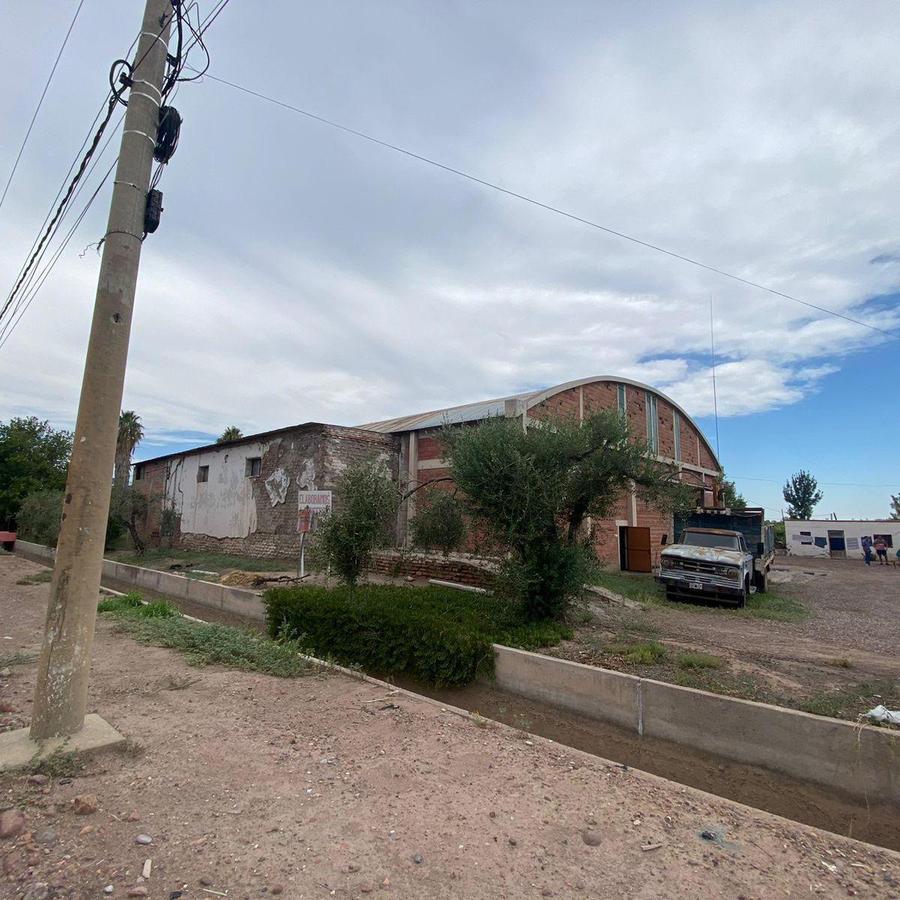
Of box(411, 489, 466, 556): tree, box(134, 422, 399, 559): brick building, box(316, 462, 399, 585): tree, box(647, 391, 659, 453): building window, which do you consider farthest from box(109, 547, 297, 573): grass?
box(647, 391, 659, 453): building window

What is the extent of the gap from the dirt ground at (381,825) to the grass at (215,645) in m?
1.58

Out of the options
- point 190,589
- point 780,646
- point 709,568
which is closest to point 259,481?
point 190,589

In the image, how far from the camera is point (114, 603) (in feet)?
33.0

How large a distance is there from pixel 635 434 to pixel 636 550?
8.29 m

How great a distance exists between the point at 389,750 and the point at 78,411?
10.9ft

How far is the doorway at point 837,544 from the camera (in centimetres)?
3506

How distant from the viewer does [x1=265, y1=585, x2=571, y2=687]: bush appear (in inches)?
258

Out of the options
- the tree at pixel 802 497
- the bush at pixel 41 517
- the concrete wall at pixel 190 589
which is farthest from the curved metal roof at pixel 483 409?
the tree at pixel 802 497

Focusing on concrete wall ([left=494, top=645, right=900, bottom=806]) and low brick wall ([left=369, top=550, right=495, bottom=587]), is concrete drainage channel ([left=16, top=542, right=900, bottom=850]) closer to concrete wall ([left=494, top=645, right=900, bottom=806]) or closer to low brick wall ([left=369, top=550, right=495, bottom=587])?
concrete wall ([left=494, top=645, right=900, bottom=806])

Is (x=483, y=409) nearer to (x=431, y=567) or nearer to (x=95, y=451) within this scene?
(x=431, y=567)

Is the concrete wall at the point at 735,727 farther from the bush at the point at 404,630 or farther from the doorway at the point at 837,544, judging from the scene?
the doorway at the point at 837,544

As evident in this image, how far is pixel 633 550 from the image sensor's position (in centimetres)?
2066

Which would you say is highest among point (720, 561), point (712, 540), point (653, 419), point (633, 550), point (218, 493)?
point (653, 419)

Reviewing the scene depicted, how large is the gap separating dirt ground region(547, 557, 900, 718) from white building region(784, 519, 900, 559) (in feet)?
75.2
